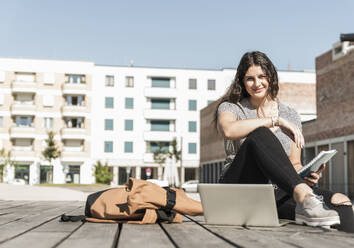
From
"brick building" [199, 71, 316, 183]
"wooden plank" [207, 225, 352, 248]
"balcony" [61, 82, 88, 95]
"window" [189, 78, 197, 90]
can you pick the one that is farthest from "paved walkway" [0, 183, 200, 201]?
"window" [189, 78, 197, 90]

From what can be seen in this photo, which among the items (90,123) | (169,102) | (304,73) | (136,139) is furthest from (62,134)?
(304,73)

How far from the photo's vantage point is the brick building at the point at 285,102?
39.0m

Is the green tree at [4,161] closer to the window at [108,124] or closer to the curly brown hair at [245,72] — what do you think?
the window at [108,124]

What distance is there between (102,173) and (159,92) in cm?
1156

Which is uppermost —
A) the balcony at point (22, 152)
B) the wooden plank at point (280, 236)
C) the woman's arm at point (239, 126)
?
the balcony at point (22, 152)

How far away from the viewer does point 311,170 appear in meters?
3.93

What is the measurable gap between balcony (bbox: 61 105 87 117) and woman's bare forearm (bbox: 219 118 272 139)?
5254cm

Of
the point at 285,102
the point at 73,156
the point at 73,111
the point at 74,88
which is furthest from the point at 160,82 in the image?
the point at 285,102

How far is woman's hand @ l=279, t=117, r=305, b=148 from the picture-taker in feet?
13.5

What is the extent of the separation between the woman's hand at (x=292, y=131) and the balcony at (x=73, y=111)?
5252cm

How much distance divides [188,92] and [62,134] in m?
14.9

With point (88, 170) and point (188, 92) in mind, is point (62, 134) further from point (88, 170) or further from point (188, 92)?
point (188, 92)

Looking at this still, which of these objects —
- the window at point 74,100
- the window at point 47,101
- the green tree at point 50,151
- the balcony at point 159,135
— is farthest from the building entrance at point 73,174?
the balcony at point 159,135

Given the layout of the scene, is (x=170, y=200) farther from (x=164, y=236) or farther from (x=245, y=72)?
(x=245, y=72)
